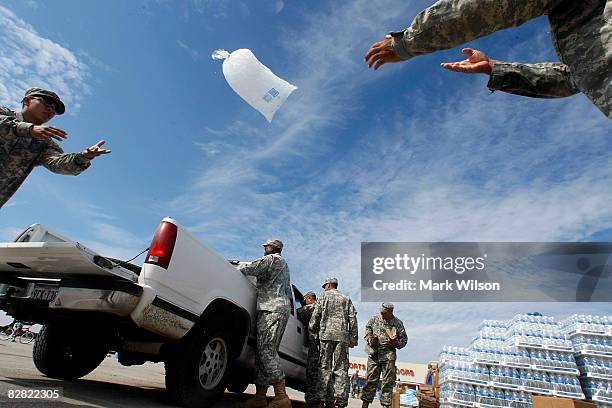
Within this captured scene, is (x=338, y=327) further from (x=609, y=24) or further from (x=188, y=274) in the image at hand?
(x=609, y=24)

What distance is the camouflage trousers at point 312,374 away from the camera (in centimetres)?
539

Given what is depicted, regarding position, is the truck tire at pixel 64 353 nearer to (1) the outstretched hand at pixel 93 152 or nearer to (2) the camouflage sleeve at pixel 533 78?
(1) the outstretched hand at pixel 93 152

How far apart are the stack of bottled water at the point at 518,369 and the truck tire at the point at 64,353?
657 cm

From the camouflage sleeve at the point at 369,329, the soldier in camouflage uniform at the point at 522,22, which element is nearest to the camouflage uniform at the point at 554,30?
the soldier in camouflage uniform at the point at 522,22

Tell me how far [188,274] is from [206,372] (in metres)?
1.00

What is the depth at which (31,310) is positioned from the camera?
134 inches

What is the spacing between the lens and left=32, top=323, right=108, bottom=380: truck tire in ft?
14.4

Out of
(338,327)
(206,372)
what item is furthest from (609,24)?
(338,327)

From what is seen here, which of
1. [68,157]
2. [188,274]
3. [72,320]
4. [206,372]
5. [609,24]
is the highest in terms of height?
[68,157]

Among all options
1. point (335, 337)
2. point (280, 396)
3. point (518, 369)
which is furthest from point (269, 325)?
point (518, 369)

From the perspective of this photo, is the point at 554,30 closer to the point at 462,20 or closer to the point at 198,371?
the point at 462,20

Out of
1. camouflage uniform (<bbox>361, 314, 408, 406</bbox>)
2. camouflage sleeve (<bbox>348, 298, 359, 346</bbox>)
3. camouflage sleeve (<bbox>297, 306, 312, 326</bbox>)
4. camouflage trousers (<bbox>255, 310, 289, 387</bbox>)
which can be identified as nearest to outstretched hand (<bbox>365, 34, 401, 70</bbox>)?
camouflage trousers (<bbox>255, 310, 289, 387</bbox>)

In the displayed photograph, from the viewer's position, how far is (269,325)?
14.1 feet

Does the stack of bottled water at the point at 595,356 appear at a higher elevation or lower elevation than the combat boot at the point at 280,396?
higher
